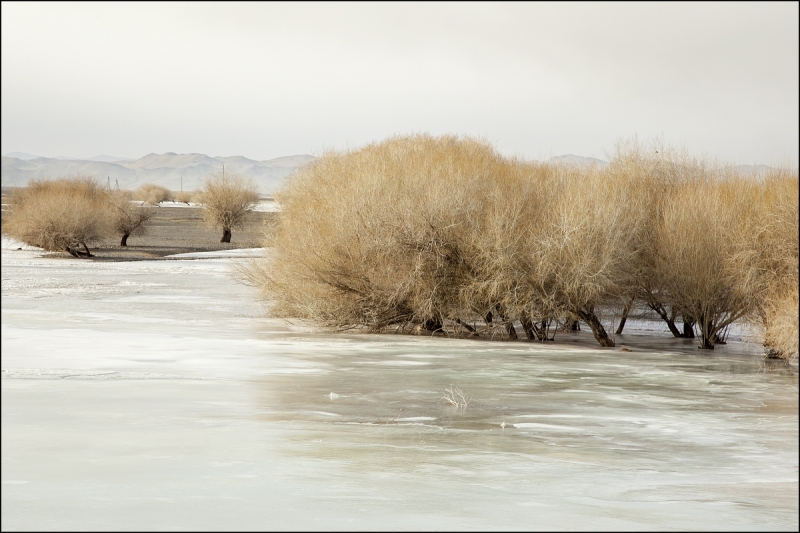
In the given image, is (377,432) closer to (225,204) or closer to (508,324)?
(508,324)

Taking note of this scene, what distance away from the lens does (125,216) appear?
4709 centimetres

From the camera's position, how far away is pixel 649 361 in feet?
53.3

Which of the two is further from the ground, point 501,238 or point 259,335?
point 501,238

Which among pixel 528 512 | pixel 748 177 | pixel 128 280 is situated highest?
pixel 748 177

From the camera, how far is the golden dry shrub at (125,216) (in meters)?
46.3

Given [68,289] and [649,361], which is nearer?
[649,361]

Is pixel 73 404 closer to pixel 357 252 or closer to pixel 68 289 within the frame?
pixel 357 252

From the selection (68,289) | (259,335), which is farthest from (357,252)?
(68,289)

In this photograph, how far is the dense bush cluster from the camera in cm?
1772

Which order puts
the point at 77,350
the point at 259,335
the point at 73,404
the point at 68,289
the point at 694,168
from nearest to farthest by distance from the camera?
the point at 73,404
the point at 77,350
the point at 259,335
the point at 694,168
the point at 68,289

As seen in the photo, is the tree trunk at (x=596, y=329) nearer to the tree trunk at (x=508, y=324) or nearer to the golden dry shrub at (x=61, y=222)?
the tree trunk at (x=508, y=324)

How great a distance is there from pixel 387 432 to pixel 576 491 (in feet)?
9.25

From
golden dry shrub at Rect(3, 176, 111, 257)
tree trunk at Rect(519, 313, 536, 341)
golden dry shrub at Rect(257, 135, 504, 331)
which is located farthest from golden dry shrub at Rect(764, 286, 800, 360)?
golden dry shrub at Rect(3, 176, 111, 257)

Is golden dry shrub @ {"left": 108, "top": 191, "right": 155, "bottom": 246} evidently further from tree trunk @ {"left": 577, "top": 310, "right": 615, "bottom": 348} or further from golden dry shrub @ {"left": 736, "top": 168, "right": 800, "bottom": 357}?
golden dry shrub @ {"left": 736, "top": 168, "right": 800, "bottom": 357}
